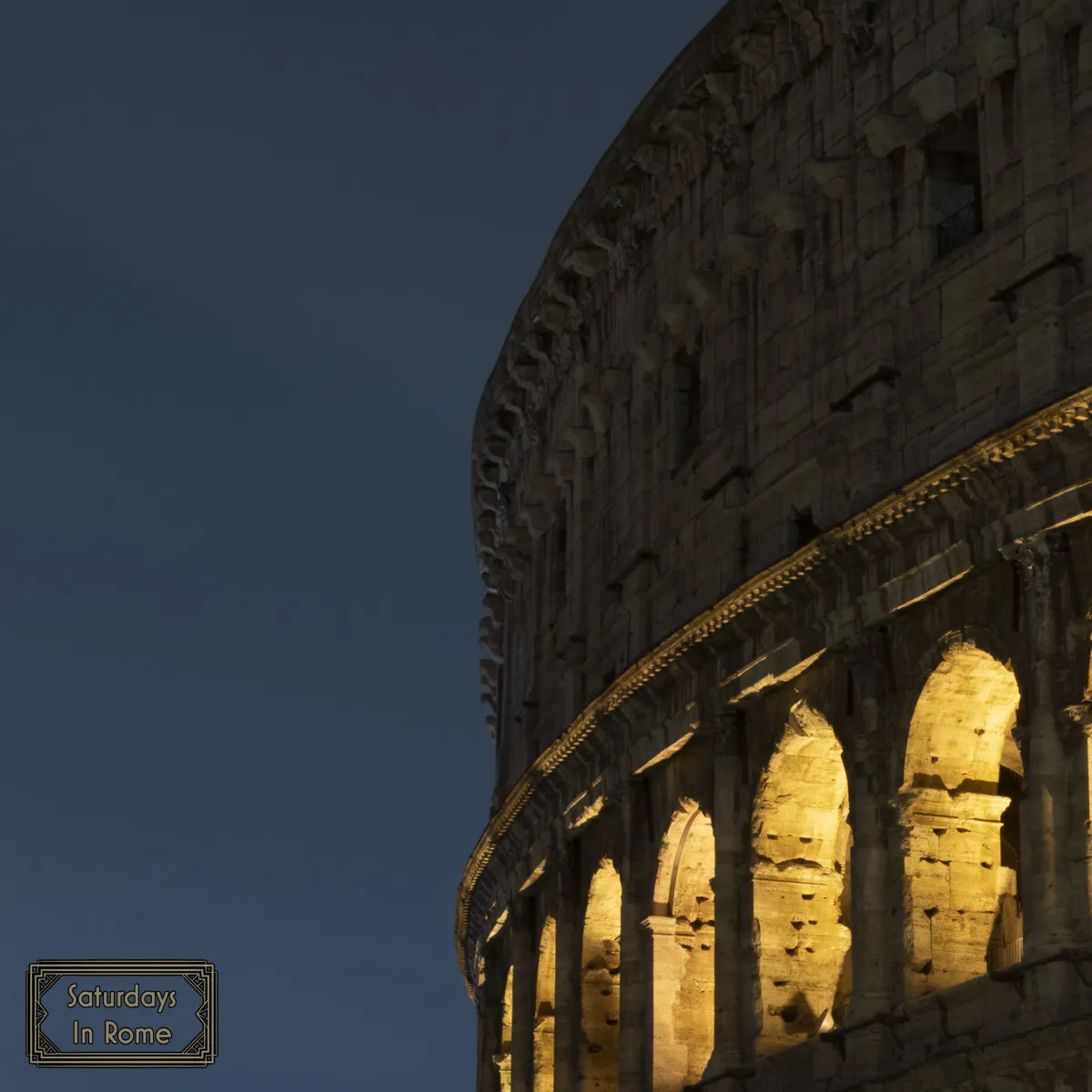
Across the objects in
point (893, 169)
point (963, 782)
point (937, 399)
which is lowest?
point (963, 782)

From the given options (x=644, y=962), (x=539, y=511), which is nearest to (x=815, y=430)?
(x=644, y=962)

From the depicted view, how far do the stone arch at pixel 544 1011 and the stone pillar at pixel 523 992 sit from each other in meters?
0.07

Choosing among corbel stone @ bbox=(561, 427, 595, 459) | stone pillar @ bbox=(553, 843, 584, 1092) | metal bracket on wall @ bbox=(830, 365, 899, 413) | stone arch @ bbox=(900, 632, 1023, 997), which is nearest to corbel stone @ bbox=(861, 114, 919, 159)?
metal bracket on wall @ bbox=(830, 365, 899, 413)

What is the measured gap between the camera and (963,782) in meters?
27.0

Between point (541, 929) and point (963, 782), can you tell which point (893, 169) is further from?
point (541, 929)

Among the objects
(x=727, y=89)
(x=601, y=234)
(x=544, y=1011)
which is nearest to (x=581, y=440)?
(x=601, y=234)

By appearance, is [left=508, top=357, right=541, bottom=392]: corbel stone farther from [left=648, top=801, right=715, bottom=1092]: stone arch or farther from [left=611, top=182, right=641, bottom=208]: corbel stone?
[left=648, top=801, right=715, bottom=1092]: stone arch

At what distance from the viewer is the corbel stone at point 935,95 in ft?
91.2

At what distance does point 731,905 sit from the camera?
30.0 meters

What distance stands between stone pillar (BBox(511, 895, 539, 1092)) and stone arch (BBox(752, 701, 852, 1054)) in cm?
859

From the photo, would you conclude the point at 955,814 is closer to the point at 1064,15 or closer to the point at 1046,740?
the point at 1046,740

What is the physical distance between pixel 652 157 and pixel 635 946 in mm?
9013

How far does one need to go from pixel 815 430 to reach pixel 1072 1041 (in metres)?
8.11

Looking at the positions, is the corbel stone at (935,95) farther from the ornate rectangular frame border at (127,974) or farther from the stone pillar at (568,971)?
the stone pillar at (568,971)
